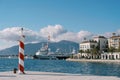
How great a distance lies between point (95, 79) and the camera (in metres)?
10.6

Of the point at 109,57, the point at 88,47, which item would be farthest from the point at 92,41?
the point at 109,57

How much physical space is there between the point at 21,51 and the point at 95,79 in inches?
184

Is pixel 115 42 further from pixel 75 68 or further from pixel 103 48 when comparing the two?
pixel 75 68

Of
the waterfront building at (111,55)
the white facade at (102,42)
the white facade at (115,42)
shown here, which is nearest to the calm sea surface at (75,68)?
the waterfront building at (111,55)

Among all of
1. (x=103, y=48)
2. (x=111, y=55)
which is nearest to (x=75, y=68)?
(x=111, y=55)

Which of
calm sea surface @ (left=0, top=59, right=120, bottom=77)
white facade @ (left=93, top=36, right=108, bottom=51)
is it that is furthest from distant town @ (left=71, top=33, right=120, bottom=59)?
calm sea surface @ (left=0, top=59, right=120, bottom=77)

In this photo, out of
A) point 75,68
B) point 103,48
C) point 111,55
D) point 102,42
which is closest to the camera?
point 75,68

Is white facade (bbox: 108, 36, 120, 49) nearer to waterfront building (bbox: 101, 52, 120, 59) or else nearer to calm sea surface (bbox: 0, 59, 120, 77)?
waterfront building (bbox: 101, 52, 120, 59)

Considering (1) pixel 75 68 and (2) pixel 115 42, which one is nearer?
(1) pixel 75 68

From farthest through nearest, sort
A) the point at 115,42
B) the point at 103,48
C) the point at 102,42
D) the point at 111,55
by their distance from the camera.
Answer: the point at 102,42 → the point at 103,48 → the point at 115,42 → the point at 111,55

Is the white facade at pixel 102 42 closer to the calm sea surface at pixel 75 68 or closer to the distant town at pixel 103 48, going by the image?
the distant town at pixel 103 48

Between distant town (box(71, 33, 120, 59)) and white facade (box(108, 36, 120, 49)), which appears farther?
white facade (box(108, 36, 120, 49))

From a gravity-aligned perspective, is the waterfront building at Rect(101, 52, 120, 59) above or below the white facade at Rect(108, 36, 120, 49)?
below

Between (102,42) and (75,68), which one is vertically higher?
(102,42)
